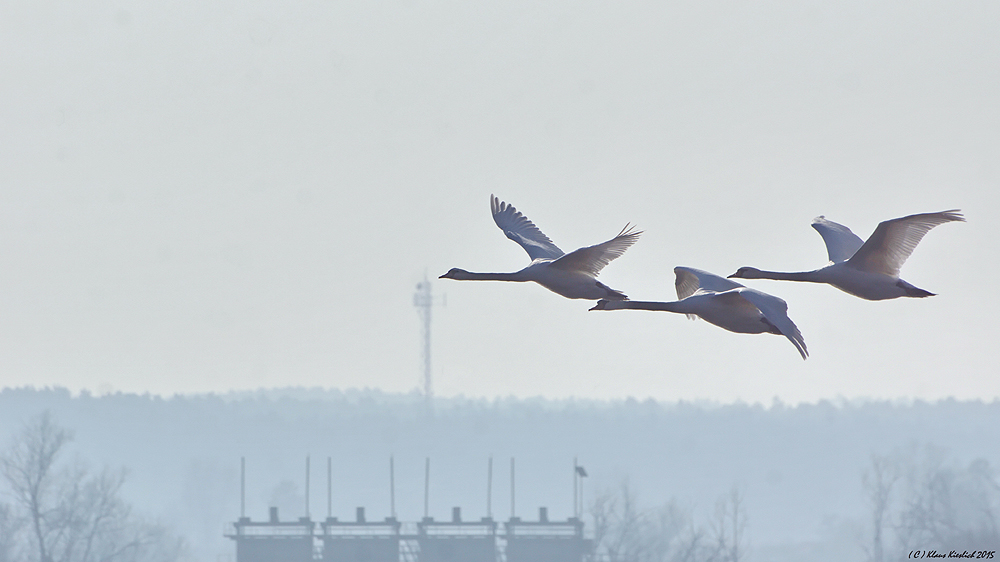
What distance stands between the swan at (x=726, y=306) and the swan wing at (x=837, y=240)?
3.04 metres

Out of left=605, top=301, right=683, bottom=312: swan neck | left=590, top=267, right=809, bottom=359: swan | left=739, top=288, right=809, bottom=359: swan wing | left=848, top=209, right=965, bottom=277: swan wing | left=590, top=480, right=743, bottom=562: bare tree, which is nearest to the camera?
left=739, top=288, right=809, bottom=359: swan wing

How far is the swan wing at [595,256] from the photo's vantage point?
22.8 meters

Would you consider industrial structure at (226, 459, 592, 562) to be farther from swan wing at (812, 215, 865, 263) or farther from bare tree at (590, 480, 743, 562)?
swan wing at (812, 215, 865, 263)

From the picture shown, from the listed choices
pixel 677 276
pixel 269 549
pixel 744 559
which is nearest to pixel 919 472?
pixel 744 559

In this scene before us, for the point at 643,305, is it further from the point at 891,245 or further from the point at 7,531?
the point at 7,531

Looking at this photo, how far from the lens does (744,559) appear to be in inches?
6014

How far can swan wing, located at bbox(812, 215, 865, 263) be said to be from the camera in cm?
2515

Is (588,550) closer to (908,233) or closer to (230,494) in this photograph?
(908,233)

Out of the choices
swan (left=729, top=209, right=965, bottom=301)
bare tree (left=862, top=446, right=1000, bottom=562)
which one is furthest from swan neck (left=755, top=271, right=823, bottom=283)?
→ bare tree (left=862, top=446, right=1000, bottom=562)

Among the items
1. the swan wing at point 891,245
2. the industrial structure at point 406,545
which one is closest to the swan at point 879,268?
the swan wing at point 891,245

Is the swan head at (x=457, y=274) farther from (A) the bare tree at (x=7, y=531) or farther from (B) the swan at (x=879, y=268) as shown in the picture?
(A) the bare tree at (x=7, y=531)

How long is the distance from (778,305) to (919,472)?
13784cm

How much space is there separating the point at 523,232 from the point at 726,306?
368 inches

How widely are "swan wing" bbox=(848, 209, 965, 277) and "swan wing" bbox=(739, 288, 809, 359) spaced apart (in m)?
3.52
